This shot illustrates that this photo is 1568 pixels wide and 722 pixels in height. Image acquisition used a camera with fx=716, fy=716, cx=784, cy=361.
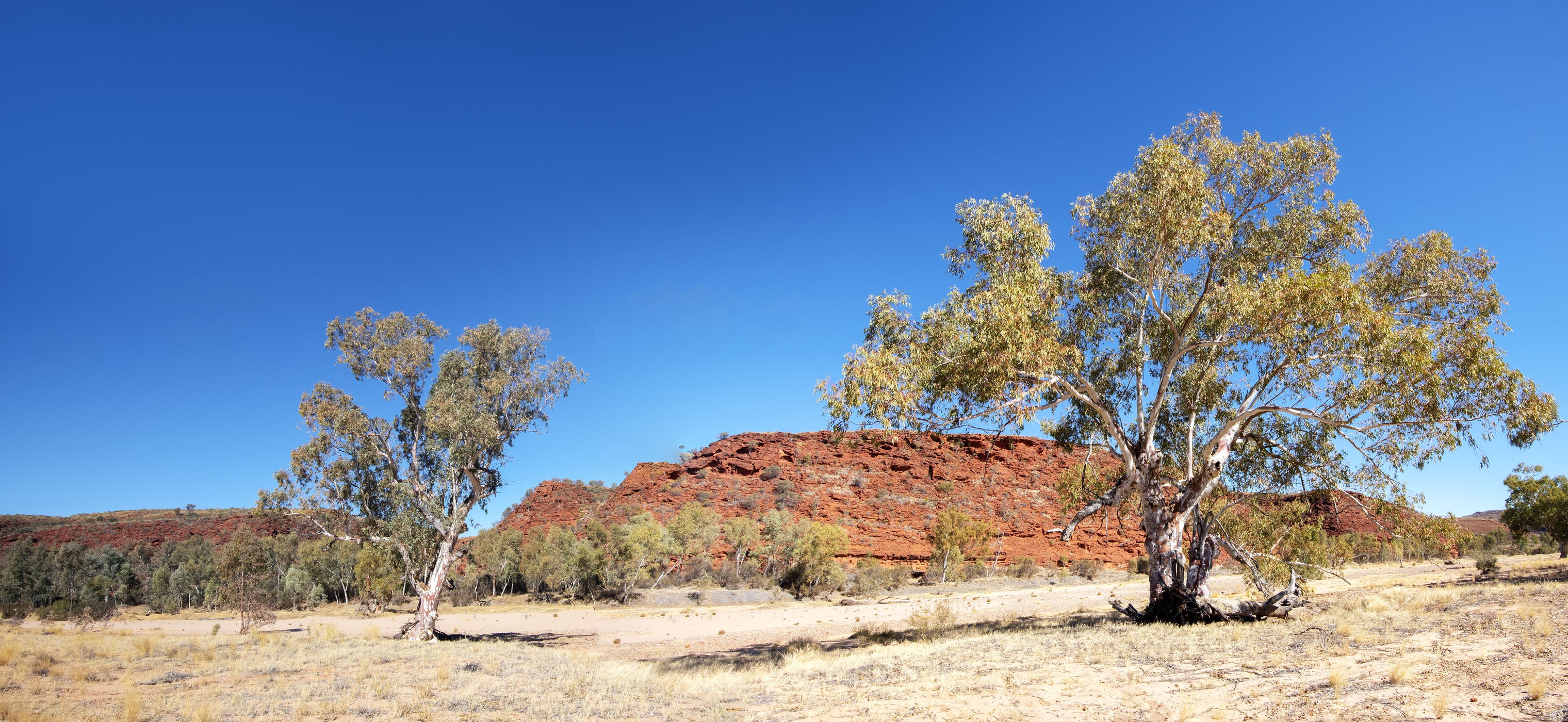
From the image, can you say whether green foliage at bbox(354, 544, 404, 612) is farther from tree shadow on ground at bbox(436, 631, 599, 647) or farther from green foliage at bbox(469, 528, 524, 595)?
tree shadow on ground at bbox(436, 631, 599, 647)

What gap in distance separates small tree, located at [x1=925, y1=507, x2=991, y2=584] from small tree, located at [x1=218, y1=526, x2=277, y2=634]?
33.0m

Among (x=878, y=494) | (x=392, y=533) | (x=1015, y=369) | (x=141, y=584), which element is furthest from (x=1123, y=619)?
(x=141, y=584)

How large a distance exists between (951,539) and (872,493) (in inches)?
897

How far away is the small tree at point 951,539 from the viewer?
42.9 meters

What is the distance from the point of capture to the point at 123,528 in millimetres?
70062

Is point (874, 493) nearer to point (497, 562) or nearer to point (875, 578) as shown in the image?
point (875, 578)

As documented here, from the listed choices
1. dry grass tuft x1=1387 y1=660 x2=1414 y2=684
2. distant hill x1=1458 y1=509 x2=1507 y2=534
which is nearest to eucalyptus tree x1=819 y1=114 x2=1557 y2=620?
dry grass tuft x1=1387 y1=660 x2=1414 y2=684

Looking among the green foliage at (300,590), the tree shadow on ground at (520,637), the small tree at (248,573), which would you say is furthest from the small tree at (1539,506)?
the green foliage at (300,590)

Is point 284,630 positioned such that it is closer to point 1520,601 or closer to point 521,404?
point 521,404

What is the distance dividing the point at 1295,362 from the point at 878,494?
53612 mm

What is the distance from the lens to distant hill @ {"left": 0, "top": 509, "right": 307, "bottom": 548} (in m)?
65.3

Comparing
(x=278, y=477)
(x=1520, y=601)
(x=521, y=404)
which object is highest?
(x=521, y=404)

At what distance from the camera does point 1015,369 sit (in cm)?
1281

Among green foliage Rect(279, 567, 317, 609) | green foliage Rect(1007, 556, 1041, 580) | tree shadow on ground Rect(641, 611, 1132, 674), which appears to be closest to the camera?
tree shadow on ground Rect(641, 611, 1132, 674)
